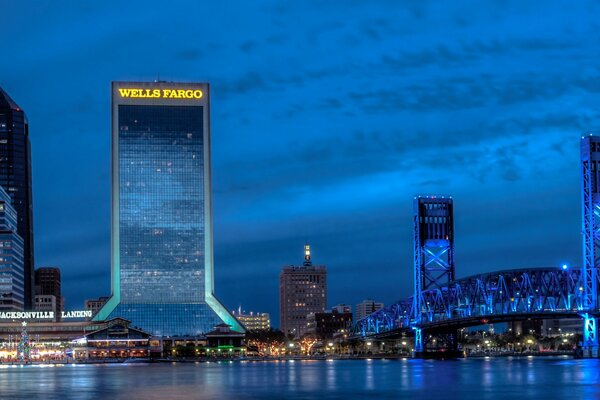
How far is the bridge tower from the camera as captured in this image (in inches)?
6590

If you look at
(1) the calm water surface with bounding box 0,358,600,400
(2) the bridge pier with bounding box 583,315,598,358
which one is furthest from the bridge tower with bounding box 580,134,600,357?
(1) the calm water surface with bounding box 0,358,600,400

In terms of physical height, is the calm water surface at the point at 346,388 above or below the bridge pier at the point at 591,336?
below

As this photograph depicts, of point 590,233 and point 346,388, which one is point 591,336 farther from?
point 346,388

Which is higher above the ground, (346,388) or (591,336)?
(591,336)

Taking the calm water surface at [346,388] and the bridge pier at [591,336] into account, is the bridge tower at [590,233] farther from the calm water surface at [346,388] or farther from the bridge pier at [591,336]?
the calm water surface at [346,388]

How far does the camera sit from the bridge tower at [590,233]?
167 m

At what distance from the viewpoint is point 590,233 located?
168000 millimetres

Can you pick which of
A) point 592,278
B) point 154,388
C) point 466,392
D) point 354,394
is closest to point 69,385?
point 154,388

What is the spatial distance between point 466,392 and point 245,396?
61.8 feet

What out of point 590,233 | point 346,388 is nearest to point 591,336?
point 590,233

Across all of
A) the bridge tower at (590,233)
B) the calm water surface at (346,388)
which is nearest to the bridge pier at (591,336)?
the bridge tower at (590,233)

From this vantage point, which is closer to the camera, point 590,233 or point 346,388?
point 346,388

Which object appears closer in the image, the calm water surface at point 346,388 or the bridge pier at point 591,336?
the calm water surface at point 346,388

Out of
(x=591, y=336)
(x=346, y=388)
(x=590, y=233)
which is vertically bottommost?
(x=346, y=388)
